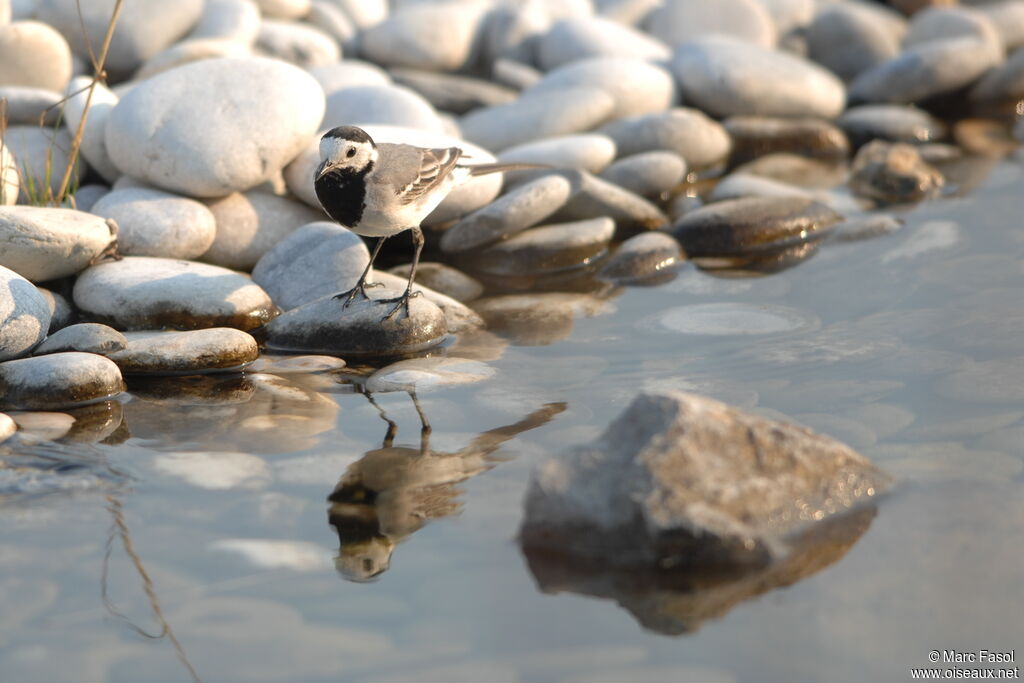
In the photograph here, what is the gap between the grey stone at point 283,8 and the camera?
9727 mm

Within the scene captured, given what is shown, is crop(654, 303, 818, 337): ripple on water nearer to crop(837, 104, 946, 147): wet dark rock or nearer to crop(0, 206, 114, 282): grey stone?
crop(0, 206, 114, 282): grey stone

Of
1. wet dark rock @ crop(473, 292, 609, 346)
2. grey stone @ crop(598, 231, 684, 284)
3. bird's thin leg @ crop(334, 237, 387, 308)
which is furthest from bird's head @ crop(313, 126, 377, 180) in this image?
grey stone @ crop(598, 231, 684, 284)

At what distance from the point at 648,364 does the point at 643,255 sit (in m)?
1.72

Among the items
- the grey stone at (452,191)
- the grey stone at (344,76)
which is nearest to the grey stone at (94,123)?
the grey stone at (452,191)

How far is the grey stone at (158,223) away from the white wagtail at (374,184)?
40.0 inches

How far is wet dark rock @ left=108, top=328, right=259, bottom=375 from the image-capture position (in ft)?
17.0

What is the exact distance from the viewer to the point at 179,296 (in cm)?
562

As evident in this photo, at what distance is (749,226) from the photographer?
23.6ft

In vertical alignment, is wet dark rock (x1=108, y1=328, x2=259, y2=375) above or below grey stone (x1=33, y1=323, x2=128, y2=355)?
below

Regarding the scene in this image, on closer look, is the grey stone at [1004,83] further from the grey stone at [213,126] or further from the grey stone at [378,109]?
the grey stone at [213,126]

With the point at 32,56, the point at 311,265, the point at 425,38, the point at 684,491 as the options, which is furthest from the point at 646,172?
the point at 684,491

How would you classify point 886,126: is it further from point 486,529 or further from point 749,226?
point 486,529

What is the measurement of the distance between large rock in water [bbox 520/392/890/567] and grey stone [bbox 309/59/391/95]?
5.24m

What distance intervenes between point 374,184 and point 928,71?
703cm
